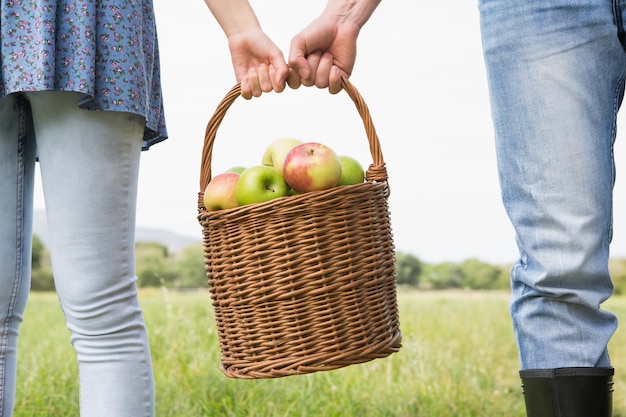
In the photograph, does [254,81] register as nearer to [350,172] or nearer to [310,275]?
[350,172]

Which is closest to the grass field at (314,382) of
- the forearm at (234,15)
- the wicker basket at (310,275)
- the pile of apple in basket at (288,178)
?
the wicker basket at (310,275)

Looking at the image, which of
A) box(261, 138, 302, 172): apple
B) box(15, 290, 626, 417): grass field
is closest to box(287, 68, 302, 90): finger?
box(261, 138, 302, 172): apple

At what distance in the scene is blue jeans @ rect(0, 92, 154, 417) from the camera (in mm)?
1370

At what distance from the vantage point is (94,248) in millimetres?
1382

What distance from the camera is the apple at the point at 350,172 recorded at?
1572 millimetres

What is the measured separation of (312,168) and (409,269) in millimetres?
4068

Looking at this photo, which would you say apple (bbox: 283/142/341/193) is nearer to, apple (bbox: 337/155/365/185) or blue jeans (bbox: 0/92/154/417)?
apple (bbox: 337/155/365/185)

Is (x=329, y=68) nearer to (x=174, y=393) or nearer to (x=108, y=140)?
(x=108, y=140)

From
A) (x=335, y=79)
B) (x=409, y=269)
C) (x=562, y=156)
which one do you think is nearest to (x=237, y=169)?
(x=335, y=79)

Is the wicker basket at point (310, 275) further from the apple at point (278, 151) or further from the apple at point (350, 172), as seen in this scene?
the apple at point (278, 151)

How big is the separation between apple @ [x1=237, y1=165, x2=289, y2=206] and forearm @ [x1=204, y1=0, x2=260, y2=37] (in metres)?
0.37

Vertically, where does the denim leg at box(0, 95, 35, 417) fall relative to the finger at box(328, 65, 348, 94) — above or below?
below

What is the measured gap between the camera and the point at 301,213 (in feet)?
4.76

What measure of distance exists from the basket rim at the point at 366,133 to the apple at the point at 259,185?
0.42 ft
